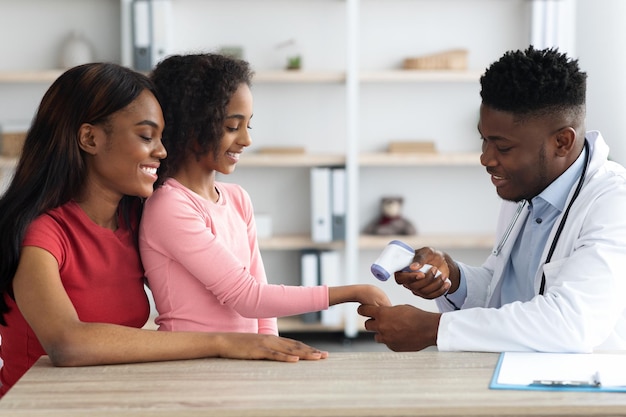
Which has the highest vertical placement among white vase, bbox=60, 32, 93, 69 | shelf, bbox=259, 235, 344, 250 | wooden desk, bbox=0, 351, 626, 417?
white vase, bbox=60, 32, 93, 69

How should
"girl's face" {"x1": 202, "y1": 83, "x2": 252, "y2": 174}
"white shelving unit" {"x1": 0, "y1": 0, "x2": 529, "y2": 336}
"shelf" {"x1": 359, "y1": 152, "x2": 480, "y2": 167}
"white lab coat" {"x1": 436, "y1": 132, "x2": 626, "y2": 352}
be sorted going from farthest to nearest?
1. "white shelving unit" {"x1": 0, "y1": 0, "x2": 529, "y2": 336}
2. "shelf" {"x1": 359, "y1": 152, "x2": 480, "y2": 167}
3. "girl's face" {"x1": 202, "y1": 83, "x2": 252, "y2": 174}
4. "white lab coat" {"x1": 436, "y1": 132, "x2": 626, "y2": 352}

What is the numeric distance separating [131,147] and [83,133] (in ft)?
0.32

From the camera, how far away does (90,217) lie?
1.84m

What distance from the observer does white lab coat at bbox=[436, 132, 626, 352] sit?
5.63 feet


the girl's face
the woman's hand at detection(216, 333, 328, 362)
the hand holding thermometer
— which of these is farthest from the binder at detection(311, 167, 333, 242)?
the woman's hand at detection(216, 333, 328, 362)

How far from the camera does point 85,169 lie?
183 centimetres

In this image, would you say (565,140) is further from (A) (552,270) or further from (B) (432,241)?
(B) (432,241)

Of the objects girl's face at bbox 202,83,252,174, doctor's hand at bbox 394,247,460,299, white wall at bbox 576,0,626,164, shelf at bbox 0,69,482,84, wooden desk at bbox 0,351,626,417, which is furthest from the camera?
shelf at bbox 0,69,482,84

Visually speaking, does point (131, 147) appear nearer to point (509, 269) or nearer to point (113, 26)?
point (509, 269)

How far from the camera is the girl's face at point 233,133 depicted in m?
1.94

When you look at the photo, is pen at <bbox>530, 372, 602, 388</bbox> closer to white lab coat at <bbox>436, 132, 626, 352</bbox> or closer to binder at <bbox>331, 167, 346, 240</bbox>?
white lab coat at <bbox>436, 132, 626, 352</bbox>

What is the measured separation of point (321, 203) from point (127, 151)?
2626 mm

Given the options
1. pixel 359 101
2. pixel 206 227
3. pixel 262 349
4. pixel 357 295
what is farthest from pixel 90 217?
pixel 359 101

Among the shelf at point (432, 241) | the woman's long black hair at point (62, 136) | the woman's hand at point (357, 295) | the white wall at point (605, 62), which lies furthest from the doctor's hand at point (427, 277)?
the shelf at point (432, 241)
